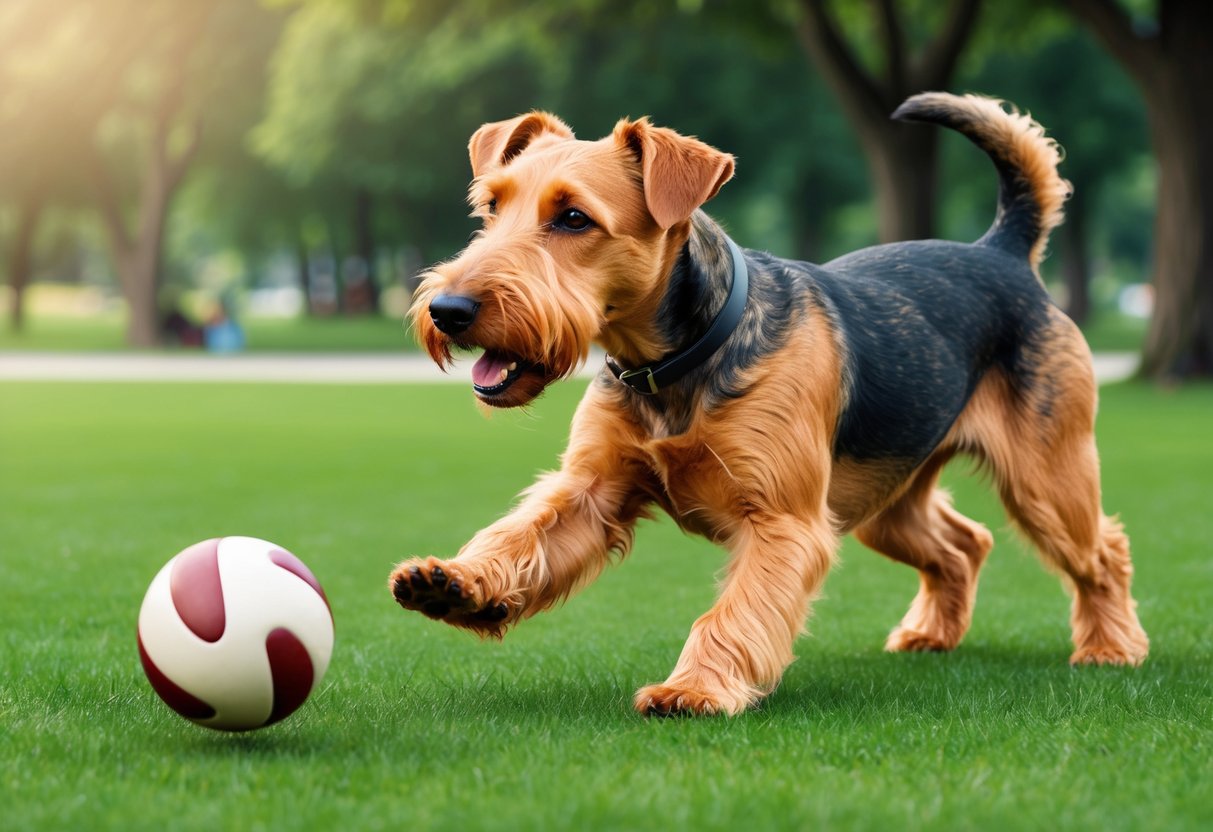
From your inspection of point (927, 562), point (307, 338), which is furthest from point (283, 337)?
point (927, 562)

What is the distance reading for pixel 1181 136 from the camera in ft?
66.0

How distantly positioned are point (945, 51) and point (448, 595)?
1846cm

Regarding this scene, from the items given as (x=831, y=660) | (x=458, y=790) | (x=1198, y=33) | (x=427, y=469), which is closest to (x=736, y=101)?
(x=1198, y=33)

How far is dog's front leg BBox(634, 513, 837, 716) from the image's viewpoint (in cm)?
464

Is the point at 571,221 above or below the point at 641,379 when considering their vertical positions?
above

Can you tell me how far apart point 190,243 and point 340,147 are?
1816 inches

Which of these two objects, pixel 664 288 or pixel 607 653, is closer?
pixel 664 288

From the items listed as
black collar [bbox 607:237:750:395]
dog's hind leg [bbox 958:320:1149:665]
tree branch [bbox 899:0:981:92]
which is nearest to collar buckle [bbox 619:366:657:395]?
black collar [bbox 607:237:750:395]

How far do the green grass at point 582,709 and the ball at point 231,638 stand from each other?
0.15m

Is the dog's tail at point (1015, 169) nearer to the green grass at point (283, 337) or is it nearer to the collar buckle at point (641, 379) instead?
the collar buckle at point (641, 379)

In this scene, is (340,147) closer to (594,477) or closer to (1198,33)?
(1198,33)

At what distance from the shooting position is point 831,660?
6047mm

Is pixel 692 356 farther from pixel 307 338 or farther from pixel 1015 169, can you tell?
pixel 307 338

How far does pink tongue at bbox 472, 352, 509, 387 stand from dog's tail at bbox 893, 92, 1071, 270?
273cm
